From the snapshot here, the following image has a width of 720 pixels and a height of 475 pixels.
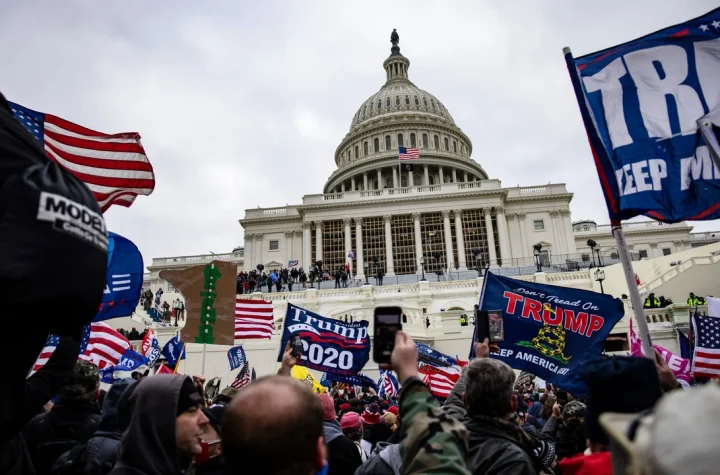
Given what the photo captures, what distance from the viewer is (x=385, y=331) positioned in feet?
7.53

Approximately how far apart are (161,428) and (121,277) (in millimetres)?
5187

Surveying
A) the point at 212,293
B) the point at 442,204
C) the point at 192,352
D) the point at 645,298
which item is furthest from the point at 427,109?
the point at 212,293

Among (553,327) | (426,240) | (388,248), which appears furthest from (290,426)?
(426,240)

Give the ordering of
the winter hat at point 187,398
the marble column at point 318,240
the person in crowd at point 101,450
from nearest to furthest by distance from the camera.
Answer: the winter hat at point 187,398
the person in crowd at point 101,450
the marble column at point 318,240

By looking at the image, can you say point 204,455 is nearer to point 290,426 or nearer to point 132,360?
point 290,426

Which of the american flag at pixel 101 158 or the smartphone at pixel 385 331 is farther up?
the american flag at pixel 101 158

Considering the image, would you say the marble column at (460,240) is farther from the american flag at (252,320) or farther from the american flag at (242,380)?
the american flag at (242,380)

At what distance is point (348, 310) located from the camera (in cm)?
3195

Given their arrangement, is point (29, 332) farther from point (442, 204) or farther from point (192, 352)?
point (442, 204)

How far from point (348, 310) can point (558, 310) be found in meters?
25.3

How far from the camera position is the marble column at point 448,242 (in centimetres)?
5153

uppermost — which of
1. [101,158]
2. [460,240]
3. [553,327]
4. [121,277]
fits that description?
[460,240]

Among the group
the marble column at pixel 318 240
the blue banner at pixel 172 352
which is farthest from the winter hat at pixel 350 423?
the marble column at pixel 318 240

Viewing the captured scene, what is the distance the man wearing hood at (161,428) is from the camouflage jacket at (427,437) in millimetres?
1194
